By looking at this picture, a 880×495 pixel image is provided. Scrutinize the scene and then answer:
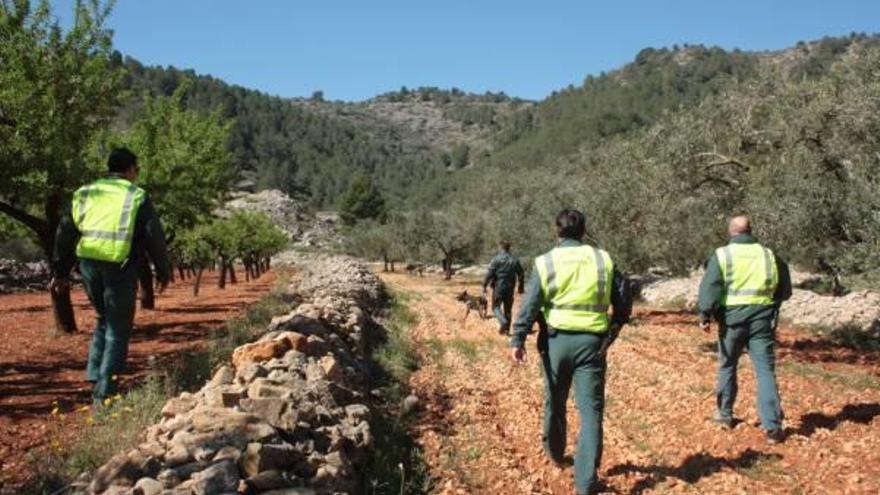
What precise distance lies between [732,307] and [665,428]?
1.69 meters

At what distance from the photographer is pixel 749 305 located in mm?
7672

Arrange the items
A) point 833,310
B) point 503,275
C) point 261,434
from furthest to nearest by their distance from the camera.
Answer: point 833,310 < point 503,275 < point 261,434

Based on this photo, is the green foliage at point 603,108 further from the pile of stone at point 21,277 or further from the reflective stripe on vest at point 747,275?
the reflective stripe on vest at point 747,275

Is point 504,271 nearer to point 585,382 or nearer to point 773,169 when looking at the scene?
point 773,169

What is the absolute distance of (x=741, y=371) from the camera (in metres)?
11.5

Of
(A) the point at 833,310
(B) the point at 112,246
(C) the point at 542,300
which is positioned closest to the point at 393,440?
(C) the point at 542,300

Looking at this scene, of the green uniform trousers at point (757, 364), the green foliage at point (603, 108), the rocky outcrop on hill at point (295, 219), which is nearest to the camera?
the green uniform trousers at point (757, 364)

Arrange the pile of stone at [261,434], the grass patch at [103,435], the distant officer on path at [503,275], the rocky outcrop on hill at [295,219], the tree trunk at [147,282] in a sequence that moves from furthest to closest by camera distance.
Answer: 1. the rocky outcrop on hill at [295,219]
2. the distant officer on path at [503,275]
3. the tree trunk at [147,282]
4. the grass patch at [103,435]
5. the pile of stone at [261,434]

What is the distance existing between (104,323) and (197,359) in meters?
3.45

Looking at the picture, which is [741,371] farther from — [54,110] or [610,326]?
[54,110]

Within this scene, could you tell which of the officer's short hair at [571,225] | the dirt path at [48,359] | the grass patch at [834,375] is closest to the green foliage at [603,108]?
the dirt path at [48,359]

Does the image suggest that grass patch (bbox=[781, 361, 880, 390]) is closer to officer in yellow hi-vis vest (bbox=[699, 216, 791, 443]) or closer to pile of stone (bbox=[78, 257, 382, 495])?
officer in yellow hi-vis vest (bbox=[699, 216, 791, 443])

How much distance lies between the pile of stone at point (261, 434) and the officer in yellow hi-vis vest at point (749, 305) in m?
4.15

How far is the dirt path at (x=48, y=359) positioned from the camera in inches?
273
